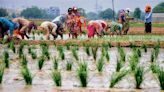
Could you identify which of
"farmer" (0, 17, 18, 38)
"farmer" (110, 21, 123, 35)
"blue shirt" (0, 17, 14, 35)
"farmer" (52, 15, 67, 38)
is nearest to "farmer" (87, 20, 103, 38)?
"farmer" (52, 15, 67, 38)

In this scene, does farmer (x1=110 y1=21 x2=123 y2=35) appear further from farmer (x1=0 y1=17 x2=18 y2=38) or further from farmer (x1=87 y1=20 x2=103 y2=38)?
farmer (x1=0 y1=17 x2=18 y2=38)

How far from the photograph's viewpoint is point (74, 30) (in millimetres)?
18203

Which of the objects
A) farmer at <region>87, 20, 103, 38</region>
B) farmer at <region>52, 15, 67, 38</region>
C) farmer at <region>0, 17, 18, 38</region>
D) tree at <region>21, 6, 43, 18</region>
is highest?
farmer at <region>0, 17, 18, 38</region>

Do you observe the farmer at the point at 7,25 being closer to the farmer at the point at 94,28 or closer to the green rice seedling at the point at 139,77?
the farmer at the point at 94,28

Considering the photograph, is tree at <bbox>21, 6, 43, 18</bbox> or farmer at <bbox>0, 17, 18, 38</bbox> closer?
farmer at <bbox>0, 17, 18, 38</bbox>

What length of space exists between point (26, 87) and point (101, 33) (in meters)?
12.9

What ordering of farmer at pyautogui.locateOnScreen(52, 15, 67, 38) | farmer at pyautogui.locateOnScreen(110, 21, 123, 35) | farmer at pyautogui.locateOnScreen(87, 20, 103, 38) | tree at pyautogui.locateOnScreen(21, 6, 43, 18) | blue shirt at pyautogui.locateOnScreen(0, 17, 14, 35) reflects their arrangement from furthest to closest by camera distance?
tree at pyautogui.locateOnScreen(21, 6, 43, 18) → farmer at pyautogui.locateOnScreen(110, 21, 123, 35) → farmer at pyautogui.locateOnScreen(87, 20, 103, 38) → farmer at pyautogui.locateOnScreen(52, 15, 67, 38) → blue shirt at pyautogui.locateOnScreen(0, 17, 14, 35)

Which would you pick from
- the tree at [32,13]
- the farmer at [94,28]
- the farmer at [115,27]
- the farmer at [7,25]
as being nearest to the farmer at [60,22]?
the farmer at [94,28]

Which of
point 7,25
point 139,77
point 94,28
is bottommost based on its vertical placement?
point 94,28

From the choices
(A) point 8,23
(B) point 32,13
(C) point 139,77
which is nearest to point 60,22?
(A) point 8,23

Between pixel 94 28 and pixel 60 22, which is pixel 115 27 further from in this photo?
pixel 60 22

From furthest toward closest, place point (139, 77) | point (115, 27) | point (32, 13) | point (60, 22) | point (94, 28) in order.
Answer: point (32, 13), point (115, 27), point (94, 28), point (60, 22), point (139, 77)

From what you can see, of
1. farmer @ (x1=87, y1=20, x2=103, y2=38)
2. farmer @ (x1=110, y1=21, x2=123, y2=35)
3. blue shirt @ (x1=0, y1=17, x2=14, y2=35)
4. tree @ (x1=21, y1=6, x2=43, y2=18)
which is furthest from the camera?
tree @ (x1=21, y1=6, x2=43, y2=18)

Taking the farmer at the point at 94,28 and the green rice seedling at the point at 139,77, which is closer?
the green rice seedling at the point at 139,77
